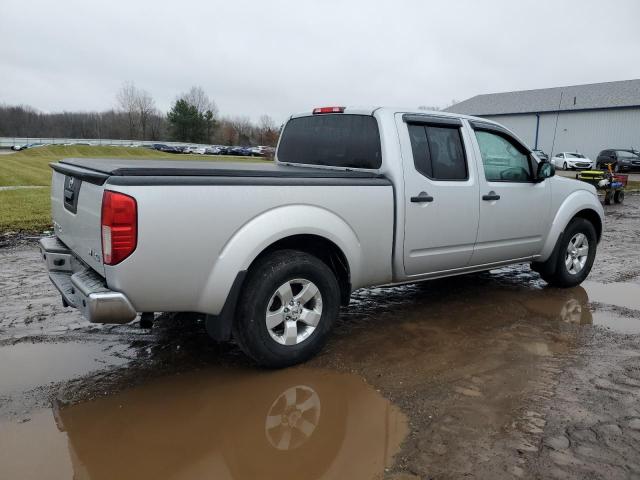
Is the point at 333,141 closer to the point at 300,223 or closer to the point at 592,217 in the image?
the point at 300,223

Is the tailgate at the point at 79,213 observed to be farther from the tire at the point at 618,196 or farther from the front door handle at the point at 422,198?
the tire at the point at 618,196

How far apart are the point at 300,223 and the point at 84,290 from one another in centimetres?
146

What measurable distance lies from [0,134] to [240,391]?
3887 inches

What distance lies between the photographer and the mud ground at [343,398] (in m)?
2.82

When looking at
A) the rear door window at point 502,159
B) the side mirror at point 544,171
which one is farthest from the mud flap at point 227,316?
the side mirror at point 544,171

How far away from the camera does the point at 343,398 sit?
3.52 metres

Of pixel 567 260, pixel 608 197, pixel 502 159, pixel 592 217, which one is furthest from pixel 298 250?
pixel 608 197

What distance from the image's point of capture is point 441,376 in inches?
152

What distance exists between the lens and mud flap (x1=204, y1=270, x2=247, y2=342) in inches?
139

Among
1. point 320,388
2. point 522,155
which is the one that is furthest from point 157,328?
point 522,155

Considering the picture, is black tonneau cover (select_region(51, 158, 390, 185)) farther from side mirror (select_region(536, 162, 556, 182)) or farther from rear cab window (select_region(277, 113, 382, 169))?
side mirror (select_region(536, 162, 556, 182))

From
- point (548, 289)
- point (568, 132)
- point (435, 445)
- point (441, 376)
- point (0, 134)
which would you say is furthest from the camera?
point (0, 134)

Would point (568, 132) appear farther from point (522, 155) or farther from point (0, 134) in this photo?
point (0, 134)

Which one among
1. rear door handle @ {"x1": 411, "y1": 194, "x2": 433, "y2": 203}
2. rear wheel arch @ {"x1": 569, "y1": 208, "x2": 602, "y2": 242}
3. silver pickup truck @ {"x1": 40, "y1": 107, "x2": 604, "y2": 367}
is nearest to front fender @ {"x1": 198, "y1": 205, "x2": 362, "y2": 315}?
silver pickup truck @ {"x1": 40, "y1": 107, "x2": 604, "y2": 367}
